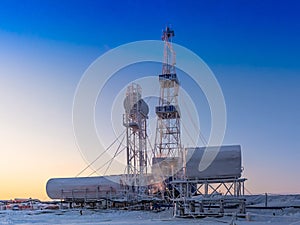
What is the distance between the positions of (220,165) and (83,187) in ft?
102

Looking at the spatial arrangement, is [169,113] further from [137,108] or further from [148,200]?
[148,200]

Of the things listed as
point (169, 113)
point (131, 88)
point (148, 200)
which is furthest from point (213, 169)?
point (131, 88)

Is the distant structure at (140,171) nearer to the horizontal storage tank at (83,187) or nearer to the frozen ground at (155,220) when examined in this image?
the horizontal storage tank at (83,187)

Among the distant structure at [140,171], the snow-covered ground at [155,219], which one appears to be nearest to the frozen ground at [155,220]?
the snow-covered ground at [155,219]

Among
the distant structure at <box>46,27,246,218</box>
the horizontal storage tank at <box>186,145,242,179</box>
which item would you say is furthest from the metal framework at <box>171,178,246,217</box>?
the distant structure at <box>46,27,246,218</box>

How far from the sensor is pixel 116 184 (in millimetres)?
51719

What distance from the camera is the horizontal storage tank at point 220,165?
25.0 m

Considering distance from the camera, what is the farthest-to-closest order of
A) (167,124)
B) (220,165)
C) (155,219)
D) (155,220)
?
1. (167,124)
2. (220,165)
3. (155,219)
4. (155,220)

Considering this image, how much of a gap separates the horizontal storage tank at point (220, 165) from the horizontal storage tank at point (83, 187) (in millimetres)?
26703

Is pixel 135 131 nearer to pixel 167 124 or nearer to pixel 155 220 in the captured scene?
pixel 167 124

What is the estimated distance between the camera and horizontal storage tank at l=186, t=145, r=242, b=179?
25016mm

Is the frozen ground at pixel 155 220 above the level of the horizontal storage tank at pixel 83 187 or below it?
below

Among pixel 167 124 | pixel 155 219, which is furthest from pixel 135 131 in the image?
pixel 155 219

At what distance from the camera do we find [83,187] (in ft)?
173
